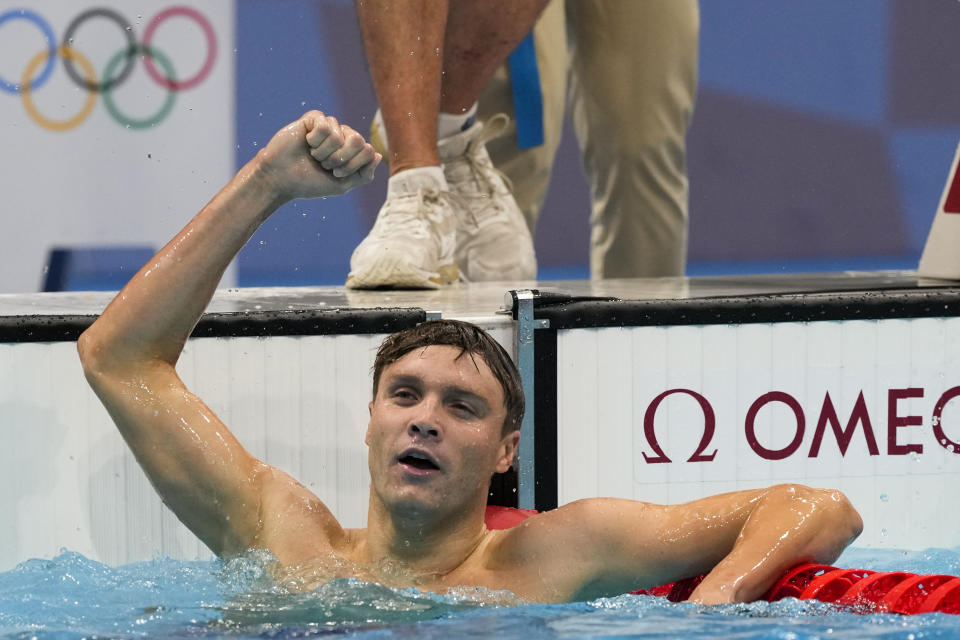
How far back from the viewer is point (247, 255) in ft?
14.5

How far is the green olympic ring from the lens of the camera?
14.2 feet

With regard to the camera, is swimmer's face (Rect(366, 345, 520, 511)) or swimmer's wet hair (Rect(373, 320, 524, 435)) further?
swimmer's wet hair (Rect(373, 320, 524, 435))

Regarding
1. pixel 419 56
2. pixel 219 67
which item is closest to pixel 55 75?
pixel 219 67

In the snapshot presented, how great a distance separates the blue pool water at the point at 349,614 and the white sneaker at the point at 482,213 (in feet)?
3.69

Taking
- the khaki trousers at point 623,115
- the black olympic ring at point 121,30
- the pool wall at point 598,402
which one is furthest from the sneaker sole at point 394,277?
the black olympic ring at point 121,30

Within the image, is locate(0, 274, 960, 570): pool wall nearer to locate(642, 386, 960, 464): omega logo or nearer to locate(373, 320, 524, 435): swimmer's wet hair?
locate(642, 386, 960, 464): omega logo

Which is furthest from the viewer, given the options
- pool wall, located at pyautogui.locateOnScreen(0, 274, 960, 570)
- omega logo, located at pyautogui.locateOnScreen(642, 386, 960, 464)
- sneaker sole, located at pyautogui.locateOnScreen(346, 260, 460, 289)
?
sneaker sole, located at pyautogui.locateOnScreen(346, 260, 460, 289)

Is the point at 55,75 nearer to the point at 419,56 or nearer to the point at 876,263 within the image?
the point at 419,56

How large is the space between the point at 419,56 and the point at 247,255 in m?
2.05

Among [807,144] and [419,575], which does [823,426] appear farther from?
[807,144]

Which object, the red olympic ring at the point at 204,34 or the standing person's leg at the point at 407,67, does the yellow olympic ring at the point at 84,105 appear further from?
the standing person's leg at the point at 407,67

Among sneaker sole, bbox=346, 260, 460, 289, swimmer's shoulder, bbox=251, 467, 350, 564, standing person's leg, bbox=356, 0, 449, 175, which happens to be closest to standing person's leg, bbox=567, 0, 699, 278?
standing person's leg, bbox=356, 0, 449, 175

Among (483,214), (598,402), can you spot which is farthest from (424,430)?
(483,214)

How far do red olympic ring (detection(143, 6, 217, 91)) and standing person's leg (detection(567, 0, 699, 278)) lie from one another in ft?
4.64
